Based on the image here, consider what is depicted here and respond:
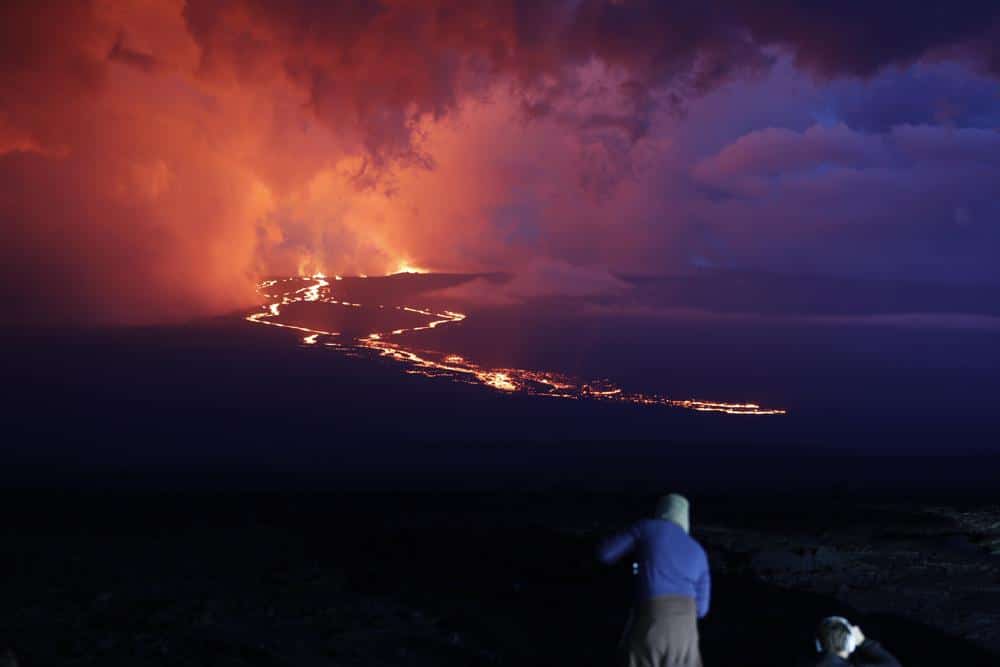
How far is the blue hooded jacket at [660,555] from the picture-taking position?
6691mm

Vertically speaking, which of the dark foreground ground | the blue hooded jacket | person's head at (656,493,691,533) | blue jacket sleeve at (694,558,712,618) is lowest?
the dark foreground ground

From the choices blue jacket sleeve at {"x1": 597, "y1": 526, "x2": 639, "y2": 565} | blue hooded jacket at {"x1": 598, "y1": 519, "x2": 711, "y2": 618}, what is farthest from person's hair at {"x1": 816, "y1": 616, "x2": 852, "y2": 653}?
blue jacket sleeve at {"x1": 597, "y1": 526, "x2": 639, "y2": 565}

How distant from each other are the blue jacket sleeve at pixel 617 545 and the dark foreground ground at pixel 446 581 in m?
3.92

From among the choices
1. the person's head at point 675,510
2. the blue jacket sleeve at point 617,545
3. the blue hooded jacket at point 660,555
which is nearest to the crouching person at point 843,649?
the blue hooded jacket at point 660,555

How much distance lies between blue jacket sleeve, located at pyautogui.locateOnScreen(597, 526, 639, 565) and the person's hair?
148cm

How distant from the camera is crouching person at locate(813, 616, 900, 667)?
6477 millimetres

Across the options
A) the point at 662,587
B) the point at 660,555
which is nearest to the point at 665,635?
the point at 662,587

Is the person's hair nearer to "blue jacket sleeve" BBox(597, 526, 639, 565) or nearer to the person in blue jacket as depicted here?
the person in blue jacket

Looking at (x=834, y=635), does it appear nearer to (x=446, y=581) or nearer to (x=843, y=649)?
(x=843, y=649)

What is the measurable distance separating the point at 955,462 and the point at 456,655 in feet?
102

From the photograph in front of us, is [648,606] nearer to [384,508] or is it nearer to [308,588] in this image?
[308,588]

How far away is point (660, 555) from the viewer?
21.9 feet

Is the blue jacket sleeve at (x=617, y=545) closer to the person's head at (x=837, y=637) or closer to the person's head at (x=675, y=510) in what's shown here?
the person's head at (x=675, y=510)

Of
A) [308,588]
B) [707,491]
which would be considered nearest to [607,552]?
[308,588]
